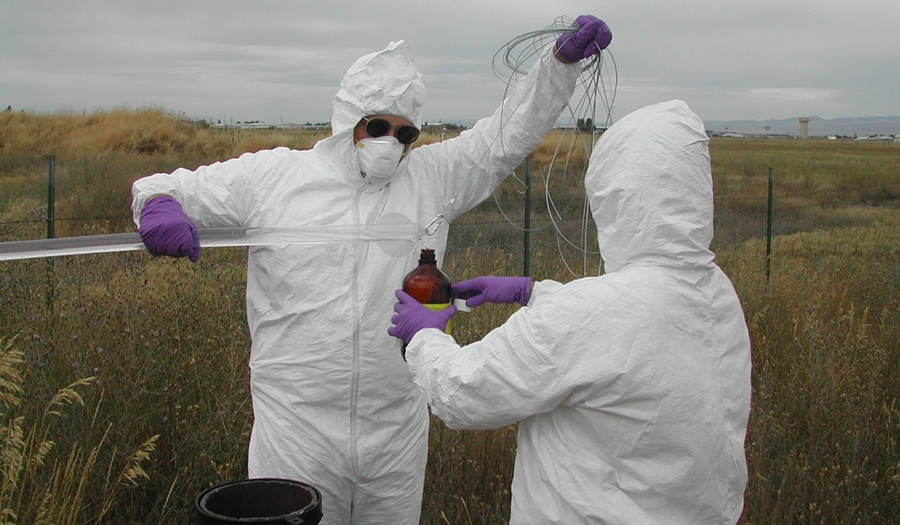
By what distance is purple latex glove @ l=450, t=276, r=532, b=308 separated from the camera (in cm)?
241

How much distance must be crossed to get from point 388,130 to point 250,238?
0.55 metres

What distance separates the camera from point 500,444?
382cm

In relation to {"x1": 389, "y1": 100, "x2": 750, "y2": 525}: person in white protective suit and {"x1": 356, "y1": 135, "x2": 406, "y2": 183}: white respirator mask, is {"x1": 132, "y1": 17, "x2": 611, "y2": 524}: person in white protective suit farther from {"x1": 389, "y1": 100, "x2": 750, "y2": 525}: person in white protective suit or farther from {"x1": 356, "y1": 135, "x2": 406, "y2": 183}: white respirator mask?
{"x1": 389, "y1": 100, "x2": 750, "y2": 525}: person in white protective suit

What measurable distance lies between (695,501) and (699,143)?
0.84 m

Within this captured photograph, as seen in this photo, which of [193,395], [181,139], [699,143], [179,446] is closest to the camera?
[699,143]

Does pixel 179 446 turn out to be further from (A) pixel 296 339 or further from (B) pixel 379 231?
(B) pixel 379 231

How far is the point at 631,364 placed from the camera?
1.77 meters

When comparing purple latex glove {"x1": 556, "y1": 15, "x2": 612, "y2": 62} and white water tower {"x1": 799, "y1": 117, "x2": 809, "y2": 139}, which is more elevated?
white water tower {"x1": 799, "y1": 117, "x2": 809, "y2": 139}

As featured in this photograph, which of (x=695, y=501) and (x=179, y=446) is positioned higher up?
(x=695, y=501)

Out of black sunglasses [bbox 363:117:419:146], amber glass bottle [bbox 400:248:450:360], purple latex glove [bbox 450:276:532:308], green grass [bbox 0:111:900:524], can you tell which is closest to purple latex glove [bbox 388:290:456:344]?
amber glass bottle [bbox 400:248:450:360]

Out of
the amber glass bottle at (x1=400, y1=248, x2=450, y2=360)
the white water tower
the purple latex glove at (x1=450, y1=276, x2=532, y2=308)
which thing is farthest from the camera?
the white water tower

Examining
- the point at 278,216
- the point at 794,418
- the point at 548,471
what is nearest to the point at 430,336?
the point at 548,471

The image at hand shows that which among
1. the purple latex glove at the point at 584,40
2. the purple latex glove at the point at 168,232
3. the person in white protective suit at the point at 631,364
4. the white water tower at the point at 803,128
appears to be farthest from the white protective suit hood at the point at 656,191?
the white water tower at the point at 803,128

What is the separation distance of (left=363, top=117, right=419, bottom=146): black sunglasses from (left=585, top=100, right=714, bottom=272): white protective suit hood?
86 cm
